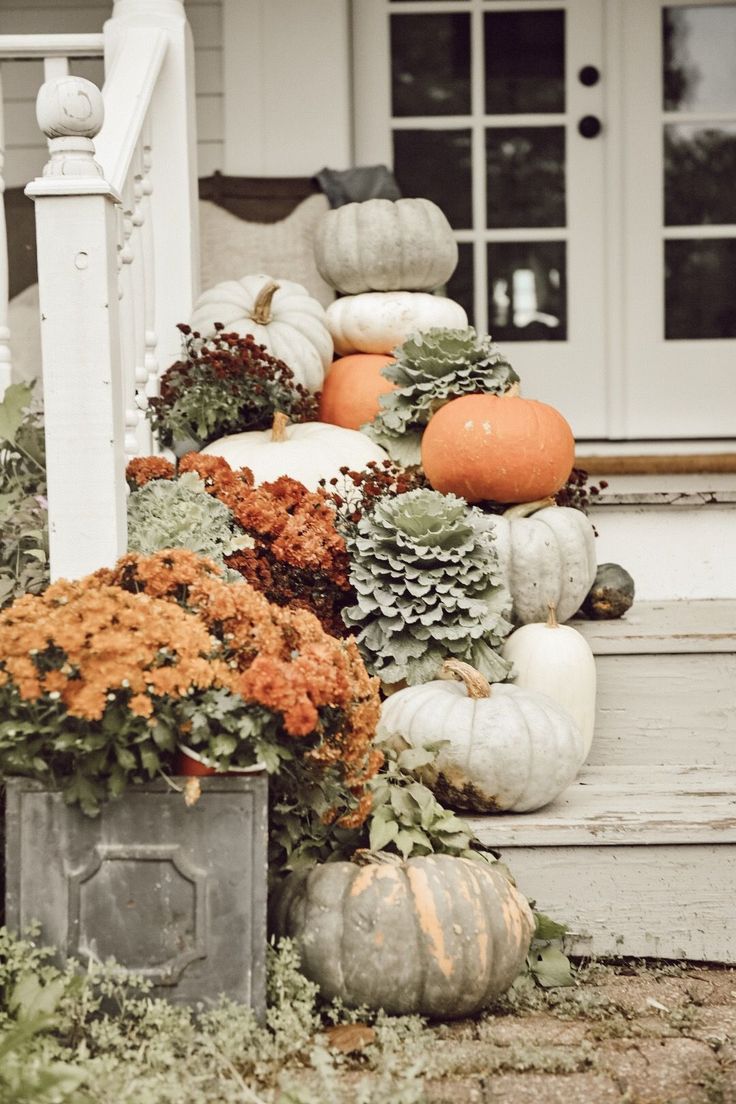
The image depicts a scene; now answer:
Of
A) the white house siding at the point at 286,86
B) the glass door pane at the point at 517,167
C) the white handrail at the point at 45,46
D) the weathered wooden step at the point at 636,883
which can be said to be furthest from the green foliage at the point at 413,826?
the white house siding at the point at 286,86

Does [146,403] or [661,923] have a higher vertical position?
[146,403]

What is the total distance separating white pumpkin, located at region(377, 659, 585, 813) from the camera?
8.21ft

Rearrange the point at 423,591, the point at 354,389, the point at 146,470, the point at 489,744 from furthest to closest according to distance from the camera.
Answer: the point at 354,389 → the point at 146,470 → the point at 423,591 → the point at 489,744

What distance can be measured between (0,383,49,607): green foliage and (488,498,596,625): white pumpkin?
1008 millimetres

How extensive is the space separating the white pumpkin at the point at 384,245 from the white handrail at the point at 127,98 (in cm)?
71

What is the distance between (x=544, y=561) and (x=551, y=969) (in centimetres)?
101

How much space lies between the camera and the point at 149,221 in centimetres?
346

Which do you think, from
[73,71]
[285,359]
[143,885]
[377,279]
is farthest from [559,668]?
[73,71]

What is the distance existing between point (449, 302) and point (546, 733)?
1.75 metres

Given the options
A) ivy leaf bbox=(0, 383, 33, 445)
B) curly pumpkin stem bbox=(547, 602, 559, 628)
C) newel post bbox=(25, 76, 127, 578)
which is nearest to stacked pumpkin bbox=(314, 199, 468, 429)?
curly pumpkin stem bbox=(547, 602, 559, 628)

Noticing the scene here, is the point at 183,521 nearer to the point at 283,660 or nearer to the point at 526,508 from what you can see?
the point at 283,660

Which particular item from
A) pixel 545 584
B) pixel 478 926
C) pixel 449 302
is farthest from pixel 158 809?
pixel 449 302

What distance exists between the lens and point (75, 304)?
235cm

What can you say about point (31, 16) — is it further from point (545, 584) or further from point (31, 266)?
point (545, 584)
